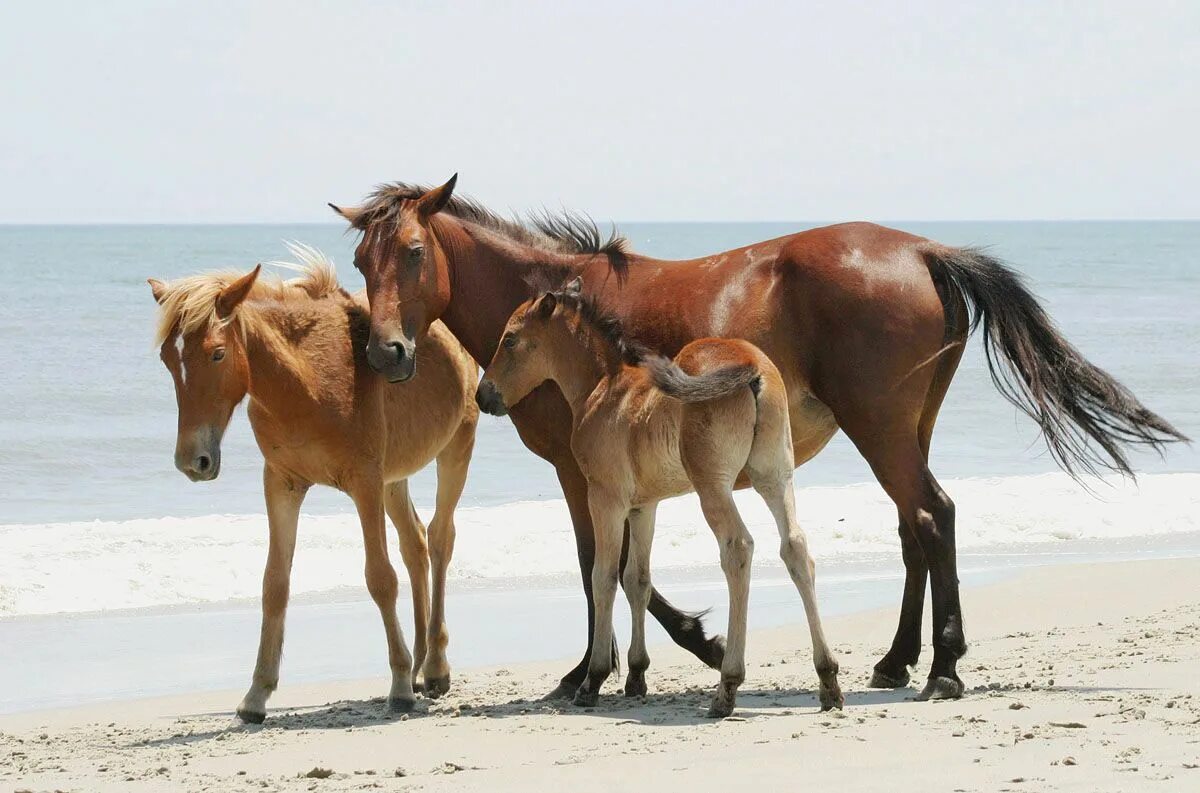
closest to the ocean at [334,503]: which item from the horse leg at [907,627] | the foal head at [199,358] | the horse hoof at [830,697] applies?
the horse leg at [907,627]

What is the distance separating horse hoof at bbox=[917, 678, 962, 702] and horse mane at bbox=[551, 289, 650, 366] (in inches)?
67.8

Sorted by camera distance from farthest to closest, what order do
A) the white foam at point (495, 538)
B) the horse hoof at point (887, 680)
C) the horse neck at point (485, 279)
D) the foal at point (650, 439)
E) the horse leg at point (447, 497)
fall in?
the white foam at point (495, 538), the horse leg at point (447, 497), the horse neck at point (485, 279), the horse hoof at point (887, 680), the foal at point (650, 439)

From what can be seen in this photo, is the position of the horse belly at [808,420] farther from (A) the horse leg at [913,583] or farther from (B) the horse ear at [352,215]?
(B) the horse ear at [352,215]

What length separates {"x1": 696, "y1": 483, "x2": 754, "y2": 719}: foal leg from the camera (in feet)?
18.9

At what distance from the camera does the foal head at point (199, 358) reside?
5770mm

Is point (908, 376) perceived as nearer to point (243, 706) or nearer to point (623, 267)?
point (623, 267)

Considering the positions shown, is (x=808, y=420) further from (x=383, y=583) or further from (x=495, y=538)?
(x=495, y=538)

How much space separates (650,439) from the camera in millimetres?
5980

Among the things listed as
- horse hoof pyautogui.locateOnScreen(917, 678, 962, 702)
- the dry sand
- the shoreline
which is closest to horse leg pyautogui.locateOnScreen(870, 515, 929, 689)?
the dry sand

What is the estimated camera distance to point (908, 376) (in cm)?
632

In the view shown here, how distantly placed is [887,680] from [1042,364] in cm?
149

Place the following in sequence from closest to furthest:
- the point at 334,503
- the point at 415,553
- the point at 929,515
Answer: the point at 929,515 → the point at 415,553 → the point at 334,503

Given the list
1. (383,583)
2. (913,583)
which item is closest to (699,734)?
(383,583)

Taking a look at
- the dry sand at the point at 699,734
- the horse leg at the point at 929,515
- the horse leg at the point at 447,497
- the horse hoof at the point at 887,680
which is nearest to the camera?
the dry sand at the point at 699,734
